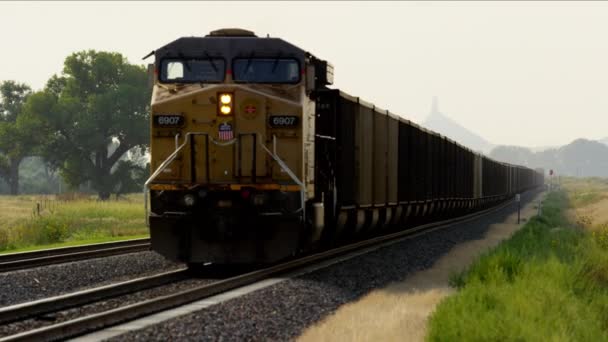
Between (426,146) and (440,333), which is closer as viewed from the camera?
(440,333)

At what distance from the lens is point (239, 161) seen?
12.8m

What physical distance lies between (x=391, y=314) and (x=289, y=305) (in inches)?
52.2

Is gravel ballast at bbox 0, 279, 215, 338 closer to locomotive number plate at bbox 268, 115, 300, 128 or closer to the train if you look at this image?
the train

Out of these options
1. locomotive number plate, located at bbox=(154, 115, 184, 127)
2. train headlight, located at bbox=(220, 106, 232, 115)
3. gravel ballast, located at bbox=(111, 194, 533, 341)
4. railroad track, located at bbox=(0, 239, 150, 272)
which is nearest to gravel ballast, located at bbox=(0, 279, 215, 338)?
gravel ballast, located at bbox=(111, 194, 533, 341)

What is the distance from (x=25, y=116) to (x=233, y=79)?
5258 cm

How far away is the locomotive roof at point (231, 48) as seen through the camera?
42.9 feet

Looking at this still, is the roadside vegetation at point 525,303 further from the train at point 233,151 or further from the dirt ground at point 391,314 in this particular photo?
the train at point 233,151

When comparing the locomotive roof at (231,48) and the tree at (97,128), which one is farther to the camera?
the tree at (97,128)

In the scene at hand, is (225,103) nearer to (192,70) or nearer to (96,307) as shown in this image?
(192,70)

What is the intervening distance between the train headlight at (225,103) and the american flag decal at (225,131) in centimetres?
19

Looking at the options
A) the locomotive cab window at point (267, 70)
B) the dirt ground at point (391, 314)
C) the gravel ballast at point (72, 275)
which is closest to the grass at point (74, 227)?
the gravel ballast at point (72, 275)

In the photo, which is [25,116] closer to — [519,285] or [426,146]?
[426,146]

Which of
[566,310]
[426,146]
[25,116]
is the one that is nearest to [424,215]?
[426,146]

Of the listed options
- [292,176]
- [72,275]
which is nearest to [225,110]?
[292,176]
